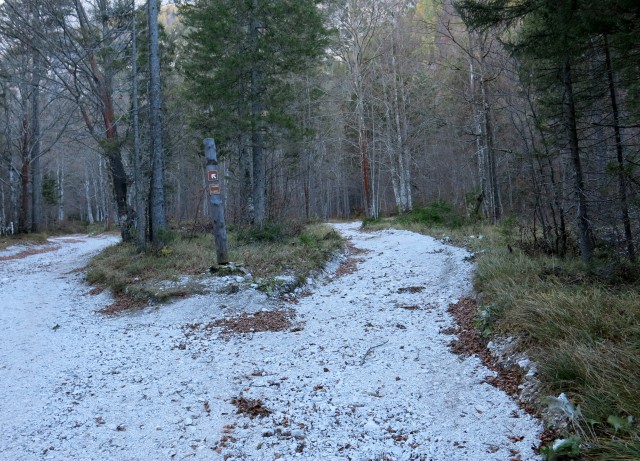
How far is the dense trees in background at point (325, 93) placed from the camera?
21.1 ft

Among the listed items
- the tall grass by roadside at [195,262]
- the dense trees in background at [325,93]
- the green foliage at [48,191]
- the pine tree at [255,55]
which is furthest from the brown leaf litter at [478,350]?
the green foliage at [48,191]

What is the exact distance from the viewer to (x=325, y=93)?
1689 centimetres

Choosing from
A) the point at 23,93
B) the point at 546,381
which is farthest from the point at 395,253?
the point at 23,93

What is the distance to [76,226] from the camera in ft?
120

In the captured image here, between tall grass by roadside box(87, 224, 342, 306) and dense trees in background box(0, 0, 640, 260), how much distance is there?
987 millimetres

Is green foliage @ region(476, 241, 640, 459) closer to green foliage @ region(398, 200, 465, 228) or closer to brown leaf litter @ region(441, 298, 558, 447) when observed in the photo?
brown leaf litter @ region(441, 298, 558, 447)

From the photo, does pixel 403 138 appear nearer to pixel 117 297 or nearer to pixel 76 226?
pixel 117 297

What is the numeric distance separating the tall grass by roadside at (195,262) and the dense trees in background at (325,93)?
3.24 ft

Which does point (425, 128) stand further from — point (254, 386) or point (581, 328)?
point (254, 386)

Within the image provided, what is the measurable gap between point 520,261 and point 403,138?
17.4m

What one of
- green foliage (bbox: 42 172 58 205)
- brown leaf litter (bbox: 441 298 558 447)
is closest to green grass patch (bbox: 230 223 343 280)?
brown leaf litter (bbox: 441 298 558 447)

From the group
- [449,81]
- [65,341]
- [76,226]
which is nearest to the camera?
[65,341]

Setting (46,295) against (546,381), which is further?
(46,295)

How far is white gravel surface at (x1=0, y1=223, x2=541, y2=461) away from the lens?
3043 millimetres
